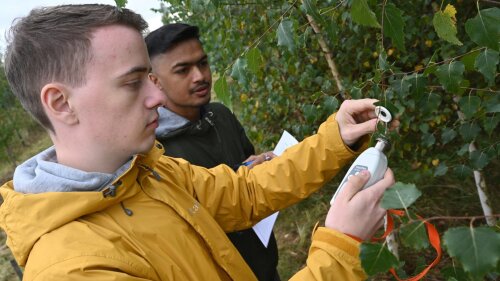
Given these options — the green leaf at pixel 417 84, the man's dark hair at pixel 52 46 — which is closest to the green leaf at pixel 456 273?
the green leaf at pixel 417 84

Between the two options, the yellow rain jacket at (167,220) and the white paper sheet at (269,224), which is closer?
the yellow rain jacket at (167,220)

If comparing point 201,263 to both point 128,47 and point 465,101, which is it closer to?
point 128,47

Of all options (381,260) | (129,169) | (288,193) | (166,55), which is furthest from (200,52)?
(381,260)

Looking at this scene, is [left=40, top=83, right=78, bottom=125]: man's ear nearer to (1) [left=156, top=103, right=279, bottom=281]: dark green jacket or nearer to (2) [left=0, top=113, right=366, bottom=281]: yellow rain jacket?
(2) [left=0, top=113, right=366, bottom=281]: yellow rain jacket

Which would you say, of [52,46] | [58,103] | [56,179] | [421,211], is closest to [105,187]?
[56,179]

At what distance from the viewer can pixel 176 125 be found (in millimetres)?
1980

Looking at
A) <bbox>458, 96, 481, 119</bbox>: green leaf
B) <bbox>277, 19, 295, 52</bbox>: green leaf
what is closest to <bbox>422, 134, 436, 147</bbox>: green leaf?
<bbox>458, 96, 481, 119</bbox>: green leaf

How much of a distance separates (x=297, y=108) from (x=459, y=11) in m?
1.42

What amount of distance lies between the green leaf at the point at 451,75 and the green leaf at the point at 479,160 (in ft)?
1.71

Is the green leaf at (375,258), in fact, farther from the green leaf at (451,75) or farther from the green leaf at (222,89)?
the green leaf at (222,89)

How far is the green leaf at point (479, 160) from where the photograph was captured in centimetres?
155

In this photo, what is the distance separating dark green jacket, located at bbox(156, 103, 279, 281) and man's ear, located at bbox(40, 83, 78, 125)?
32.5 inches

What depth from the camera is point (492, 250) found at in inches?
25.3

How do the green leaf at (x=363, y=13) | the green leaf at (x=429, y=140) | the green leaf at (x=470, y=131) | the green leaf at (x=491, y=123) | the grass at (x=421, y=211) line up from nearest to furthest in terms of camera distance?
1. the green leaf at (x=363, y=13)
2. the green leaf at (x=491, y=123)
3. the green leaf at (x=470, y=131)
4. the green leaf at (x=429, y=140)
5. the grass at (x=421, y=211)
